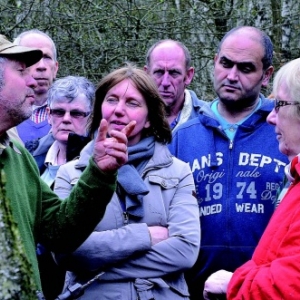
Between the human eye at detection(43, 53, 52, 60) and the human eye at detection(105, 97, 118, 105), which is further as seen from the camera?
the human eye at detection(43, 53, 52, 60)

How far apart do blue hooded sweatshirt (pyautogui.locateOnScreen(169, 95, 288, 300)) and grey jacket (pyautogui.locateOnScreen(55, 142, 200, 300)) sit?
31cm

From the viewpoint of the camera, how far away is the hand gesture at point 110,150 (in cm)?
303

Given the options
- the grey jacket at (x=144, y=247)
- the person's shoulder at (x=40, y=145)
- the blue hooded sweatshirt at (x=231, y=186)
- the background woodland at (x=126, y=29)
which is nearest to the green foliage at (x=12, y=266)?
the grey jacket at (x=144, y=247)

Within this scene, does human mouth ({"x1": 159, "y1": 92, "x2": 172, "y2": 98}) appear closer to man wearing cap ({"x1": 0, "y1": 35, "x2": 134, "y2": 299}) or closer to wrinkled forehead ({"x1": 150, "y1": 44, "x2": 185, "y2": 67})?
wrinkled forehead ({"x1": 150, "y1": 44, "x2": 185, "y2": 67})

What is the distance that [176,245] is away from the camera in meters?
3.62

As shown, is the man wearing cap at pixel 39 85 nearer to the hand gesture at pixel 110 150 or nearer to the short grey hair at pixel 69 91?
the short grey hair at pixel 69 91

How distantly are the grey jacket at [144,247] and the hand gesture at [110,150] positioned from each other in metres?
0.58

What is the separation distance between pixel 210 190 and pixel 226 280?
1.01 m

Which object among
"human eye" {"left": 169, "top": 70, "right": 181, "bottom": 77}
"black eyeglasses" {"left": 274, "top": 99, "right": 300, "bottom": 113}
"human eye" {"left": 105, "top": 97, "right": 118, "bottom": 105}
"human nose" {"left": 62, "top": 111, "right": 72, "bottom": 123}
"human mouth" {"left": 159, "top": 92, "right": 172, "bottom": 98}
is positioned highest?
"black eyeglasses" {"left": 274, "top": 99, "right": 300, "bottom": 113}

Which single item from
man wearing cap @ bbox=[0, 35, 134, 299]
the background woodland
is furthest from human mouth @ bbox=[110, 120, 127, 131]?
the background woodland

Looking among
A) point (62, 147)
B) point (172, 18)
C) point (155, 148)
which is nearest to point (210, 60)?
point (172, 18)

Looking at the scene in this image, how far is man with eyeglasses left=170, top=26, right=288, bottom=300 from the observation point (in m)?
4.02

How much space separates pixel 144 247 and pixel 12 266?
226cm

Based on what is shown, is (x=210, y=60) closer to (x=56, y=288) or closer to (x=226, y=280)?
(x=56, y=288)
